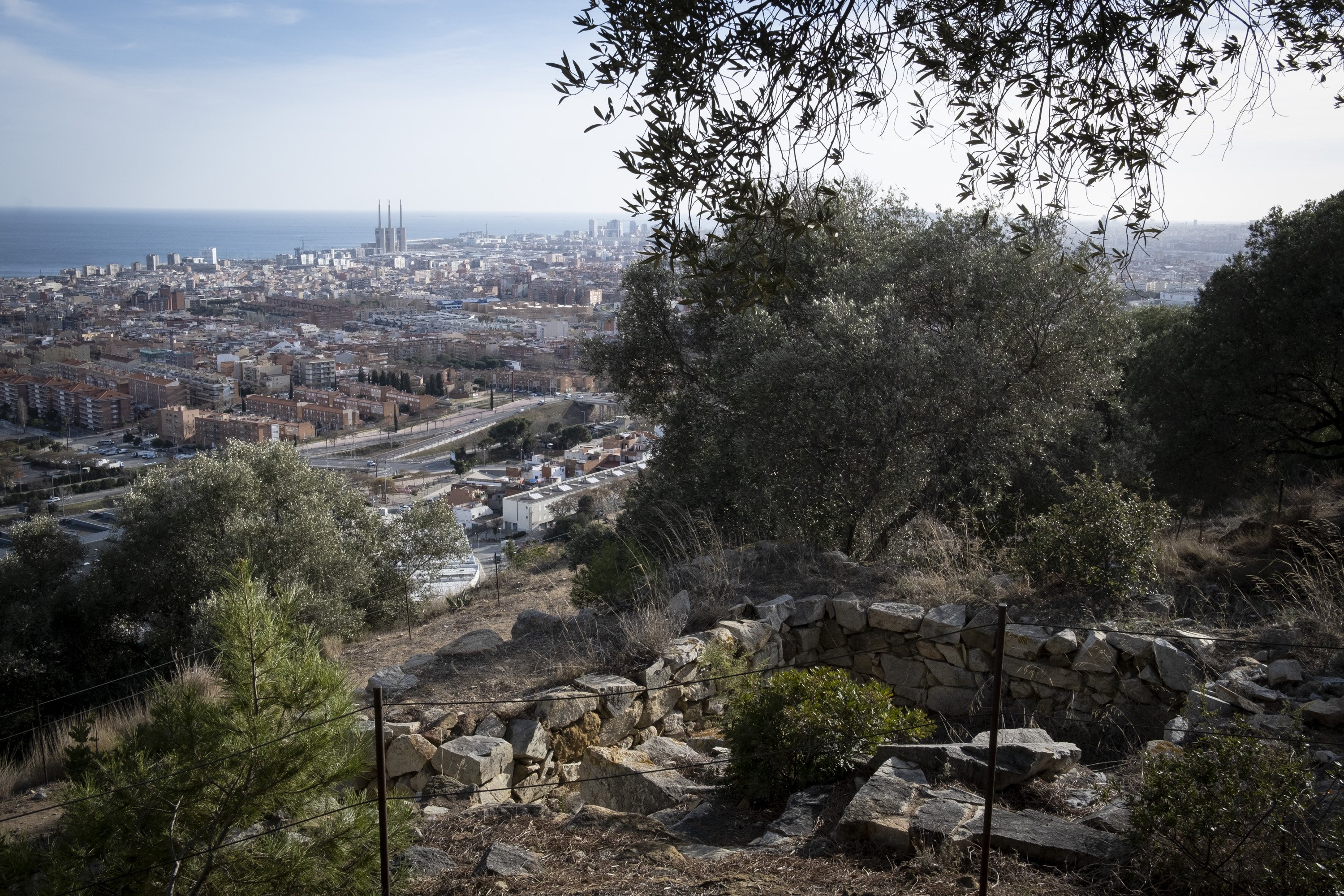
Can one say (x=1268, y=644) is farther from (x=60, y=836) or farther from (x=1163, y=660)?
(x=60, y=836)

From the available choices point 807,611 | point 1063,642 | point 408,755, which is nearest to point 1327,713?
Result: point 1063,642

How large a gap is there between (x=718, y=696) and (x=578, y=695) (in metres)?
1.55

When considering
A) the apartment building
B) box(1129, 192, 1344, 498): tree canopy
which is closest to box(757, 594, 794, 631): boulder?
box(1129, 192, 1344, 498): tree canopy

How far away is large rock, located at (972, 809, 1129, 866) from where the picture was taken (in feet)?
10.8

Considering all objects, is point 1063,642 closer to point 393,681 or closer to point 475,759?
point 475,759

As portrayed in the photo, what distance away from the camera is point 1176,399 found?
12.8 meters

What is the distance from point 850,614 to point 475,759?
325 cm

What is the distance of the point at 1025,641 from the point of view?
5.97 meters

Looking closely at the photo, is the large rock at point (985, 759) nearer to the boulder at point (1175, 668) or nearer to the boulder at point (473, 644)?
the boulder at point (1175, 668)

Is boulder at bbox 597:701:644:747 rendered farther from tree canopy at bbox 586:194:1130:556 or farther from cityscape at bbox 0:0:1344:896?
tree canopy at bbox 586:194:1130:556

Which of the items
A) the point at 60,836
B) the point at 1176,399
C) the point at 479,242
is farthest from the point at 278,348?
the point at 479,242

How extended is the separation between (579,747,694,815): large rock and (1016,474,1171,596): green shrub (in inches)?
136

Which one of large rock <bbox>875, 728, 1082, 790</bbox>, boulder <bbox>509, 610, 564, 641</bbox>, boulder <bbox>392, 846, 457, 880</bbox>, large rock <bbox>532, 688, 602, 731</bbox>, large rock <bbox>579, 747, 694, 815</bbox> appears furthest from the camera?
boulder <bbox>509, 610, 564, 641</bbox>

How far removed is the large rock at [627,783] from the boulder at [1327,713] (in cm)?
351
